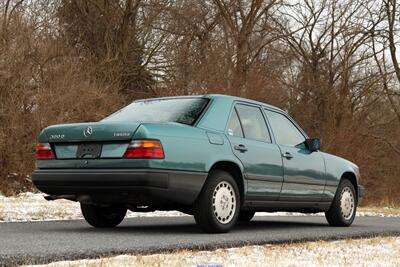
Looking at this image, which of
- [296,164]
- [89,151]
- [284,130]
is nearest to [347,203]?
[296,164]

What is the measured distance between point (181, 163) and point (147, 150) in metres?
0.42

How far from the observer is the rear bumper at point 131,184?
6.79 meters

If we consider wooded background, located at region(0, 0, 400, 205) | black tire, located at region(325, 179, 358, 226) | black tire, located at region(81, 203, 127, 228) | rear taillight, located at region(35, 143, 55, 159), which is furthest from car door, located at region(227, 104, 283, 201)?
wooded background, located at region(0, 0, 400, 205)

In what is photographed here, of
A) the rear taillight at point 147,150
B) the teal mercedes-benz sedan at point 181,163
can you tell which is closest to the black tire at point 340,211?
the teal mercedes-benz sedan at point 181,163

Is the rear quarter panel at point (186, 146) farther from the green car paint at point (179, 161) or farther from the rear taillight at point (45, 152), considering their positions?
the rear taillight at point (45, 152)

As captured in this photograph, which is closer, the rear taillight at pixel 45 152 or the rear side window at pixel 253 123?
the rear taillight at pixel 45 152

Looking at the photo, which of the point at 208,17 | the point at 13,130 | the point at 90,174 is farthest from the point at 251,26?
the point at 90,174

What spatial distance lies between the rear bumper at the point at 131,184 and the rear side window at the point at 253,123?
1298mm

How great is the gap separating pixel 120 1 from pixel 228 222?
Result: 66.1 ft

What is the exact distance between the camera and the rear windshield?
7.63 m

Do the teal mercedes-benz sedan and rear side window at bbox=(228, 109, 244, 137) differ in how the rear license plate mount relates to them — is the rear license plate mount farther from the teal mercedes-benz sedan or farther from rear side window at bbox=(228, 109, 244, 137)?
rear side window at bbox=(228, 109, 244, 137)

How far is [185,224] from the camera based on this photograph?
9227 mm

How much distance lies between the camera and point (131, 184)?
6.81 m

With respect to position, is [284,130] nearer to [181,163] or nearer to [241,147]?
[241,147]
